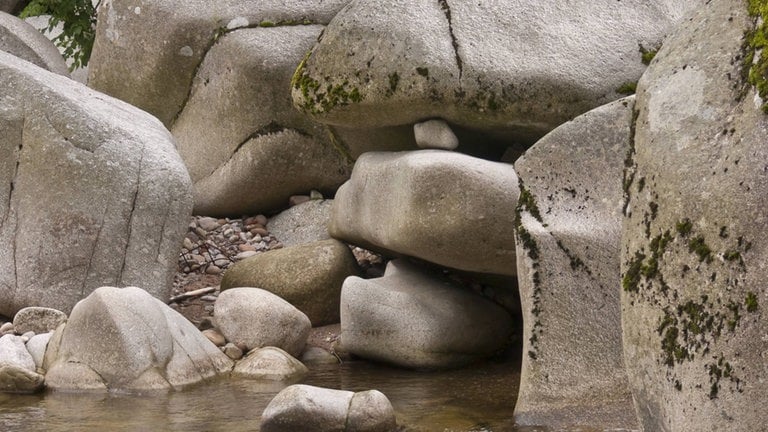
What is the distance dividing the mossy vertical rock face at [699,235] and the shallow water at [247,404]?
265 cm

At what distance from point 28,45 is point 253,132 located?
2.84 metres

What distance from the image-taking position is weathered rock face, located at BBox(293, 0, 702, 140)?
8453 millimetres

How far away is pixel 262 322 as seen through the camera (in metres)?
8.71

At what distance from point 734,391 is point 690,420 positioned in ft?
0.65

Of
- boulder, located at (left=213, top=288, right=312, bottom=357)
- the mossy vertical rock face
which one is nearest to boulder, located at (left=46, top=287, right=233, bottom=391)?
boulder, located at (left=213, top=288, right=312, bottom=357)

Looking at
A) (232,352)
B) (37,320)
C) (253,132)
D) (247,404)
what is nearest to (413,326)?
(232,352)

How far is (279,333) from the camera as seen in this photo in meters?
8.70

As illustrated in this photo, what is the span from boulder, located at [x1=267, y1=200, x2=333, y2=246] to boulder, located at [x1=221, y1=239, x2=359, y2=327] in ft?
3.50

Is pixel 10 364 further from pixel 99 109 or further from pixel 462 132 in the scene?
pixel 462 132

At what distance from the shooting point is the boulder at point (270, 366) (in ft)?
26.8

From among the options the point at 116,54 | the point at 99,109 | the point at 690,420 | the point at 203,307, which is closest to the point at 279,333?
the point at 203,307

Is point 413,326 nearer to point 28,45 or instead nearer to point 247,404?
point 247,404

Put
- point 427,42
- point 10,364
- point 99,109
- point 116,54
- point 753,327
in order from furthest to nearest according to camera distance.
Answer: point 116,54 → point 99,109 → point 427,42 → point 10,364 → point 753,327

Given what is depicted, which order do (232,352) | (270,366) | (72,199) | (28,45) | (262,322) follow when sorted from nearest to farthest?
(270,366) → (232,352) → (262,322) → (72,199) → (28,45)
